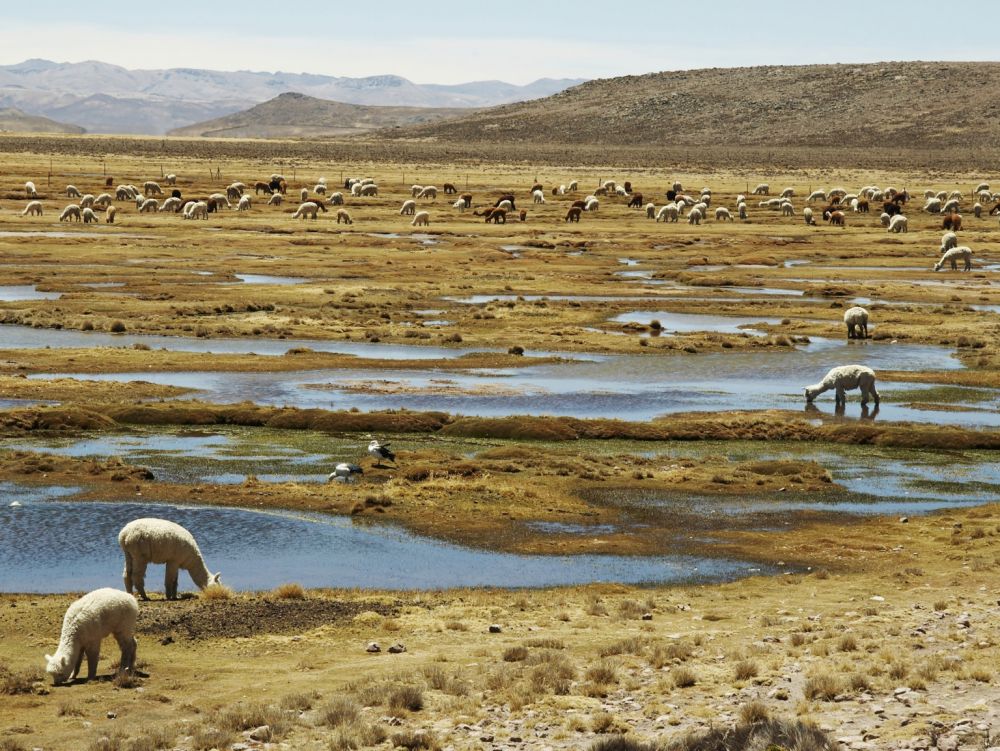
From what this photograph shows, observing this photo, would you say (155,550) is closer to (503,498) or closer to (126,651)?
(126,651)

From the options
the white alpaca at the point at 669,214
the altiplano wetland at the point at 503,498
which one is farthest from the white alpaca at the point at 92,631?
the white alpaca at the point at 669,214

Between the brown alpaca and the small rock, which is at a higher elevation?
the brown alpaca

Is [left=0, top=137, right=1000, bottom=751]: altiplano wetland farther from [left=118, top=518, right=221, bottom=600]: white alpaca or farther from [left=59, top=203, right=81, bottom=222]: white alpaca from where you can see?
[left=59, top=203, right=81, bottom=222]: white alpaca

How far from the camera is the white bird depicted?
92.7 ft

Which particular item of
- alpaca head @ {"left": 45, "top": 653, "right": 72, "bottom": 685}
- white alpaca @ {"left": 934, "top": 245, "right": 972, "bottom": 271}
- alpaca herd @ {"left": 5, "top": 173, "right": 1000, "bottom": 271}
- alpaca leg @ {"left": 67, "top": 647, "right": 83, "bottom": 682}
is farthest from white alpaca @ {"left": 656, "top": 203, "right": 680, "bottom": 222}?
alpaca head @ {"left": 45, "top": 653, "right": 72, "bottom": 685}

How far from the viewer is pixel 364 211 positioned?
316ft

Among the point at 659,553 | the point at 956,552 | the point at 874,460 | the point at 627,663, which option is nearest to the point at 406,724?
the point at 627,663

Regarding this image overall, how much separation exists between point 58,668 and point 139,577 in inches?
175

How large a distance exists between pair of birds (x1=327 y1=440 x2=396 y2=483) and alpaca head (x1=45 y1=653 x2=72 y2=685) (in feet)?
41.5

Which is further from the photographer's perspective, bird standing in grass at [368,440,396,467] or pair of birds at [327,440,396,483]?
bird standing in grass at [368,440,396,467]

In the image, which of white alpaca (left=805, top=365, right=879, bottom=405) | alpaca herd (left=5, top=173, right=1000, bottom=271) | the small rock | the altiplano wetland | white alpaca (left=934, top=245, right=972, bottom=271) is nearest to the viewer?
the small rock

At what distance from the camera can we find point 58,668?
15555mm

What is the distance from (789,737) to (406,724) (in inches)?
148

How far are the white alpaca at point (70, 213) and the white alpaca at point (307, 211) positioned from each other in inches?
514
